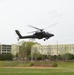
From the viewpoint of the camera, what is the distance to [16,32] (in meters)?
60.7

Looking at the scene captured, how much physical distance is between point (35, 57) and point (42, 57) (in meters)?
6.00

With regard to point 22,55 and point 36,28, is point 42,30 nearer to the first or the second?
point 36,28

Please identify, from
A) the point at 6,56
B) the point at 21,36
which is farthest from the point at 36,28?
the point at 6,56

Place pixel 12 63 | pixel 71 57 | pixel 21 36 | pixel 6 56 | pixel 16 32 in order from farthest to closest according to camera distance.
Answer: pixel 71 57, pixel 6 56, pixel 12 63, pixel 16 32, pixel 21 36

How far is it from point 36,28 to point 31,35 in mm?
1718

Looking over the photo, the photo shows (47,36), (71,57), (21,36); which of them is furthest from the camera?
(71,57)

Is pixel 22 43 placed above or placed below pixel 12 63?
above

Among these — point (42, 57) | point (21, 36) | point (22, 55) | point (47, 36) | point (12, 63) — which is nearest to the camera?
point (47, 36)

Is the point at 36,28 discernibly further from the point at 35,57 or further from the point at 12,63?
the point at 35,57

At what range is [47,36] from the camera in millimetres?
50500

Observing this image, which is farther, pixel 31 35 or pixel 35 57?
pixel 35 57

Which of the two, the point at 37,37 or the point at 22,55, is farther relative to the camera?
the point at 22,55

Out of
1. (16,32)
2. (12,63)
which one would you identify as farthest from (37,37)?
(12,63)

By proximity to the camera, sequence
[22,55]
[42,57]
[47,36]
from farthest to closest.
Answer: [22,55] → [42,57] → [47,36]
